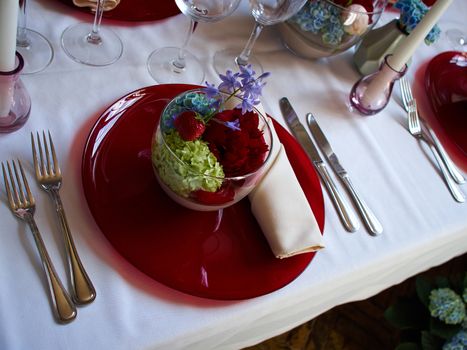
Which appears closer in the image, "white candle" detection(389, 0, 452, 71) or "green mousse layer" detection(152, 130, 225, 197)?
"green mousse layer" detection(152, 130, 225, 197)

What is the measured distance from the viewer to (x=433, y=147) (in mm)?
913

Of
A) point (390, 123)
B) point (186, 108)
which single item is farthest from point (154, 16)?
point (390, 123)

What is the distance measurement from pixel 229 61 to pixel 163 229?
1.29 feet

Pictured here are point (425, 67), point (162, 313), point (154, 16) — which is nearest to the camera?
point (162, 313)

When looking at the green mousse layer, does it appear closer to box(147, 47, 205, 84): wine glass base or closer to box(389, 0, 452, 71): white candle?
box(147, 47, 205, 84): wine glass base

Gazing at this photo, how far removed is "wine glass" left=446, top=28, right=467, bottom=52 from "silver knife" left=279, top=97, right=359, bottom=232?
1.80 ft

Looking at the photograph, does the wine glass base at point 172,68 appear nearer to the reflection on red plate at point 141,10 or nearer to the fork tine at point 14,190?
the reflection on red plate at point 141,10

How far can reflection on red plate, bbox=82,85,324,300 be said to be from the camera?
57 centimetres

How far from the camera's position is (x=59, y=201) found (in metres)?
0.58

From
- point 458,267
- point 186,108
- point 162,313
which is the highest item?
point 186,108

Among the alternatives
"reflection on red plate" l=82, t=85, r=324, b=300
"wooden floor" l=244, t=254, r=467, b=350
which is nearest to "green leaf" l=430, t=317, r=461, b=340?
"wooden floor" l=244, t=254, r=467, b=350

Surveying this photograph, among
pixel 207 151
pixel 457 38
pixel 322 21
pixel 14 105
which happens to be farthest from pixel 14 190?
pixel 457 38

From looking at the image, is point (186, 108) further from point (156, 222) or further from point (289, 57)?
point (289, 57)

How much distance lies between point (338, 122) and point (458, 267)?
115cm
